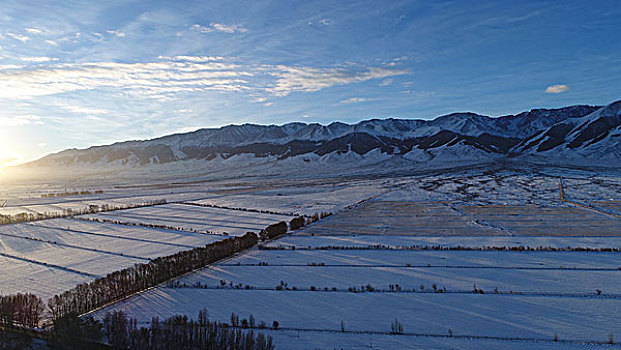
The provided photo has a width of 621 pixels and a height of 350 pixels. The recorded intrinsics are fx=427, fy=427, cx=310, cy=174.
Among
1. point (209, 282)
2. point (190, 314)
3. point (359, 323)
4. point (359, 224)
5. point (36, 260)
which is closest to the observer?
point (359, 323)

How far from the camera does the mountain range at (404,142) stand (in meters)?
72.1

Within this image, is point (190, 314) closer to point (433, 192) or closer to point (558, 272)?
point (558, 272)

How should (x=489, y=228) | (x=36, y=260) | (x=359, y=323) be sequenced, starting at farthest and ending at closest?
1. (x=489, y=228)
2. (x=36, y=260)
3. (x=359, y=323)

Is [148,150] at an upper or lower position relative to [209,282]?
upper

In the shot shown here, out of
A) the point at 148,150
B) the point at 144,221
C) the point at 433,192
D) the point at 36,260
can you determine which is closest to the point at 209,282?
the point at 36,260

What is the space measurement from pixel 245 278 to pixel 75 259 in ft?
15.9

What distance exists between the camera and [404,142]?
96.8 meters

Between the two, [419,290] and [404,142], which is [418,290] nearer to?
[419,290]

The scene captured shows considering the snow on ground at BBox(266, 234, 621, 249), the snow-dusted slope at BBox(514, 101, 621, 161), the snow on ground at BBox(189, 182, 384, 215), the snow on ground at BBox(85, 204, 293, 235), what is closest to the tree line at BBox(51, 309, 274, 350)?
the snow on ground at BBox(266, 234, 621, 249)

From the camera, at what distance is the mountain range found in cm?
7206

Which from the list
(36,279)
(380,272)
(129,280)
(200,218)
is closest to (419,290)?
(380,272)

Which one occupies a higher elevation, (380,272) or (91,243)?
(91,243)

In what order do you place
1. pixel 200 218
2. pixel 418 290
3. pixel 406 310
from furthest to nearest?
1. pixel 200 218
2. pixel 418 290
3. pixel 406 310

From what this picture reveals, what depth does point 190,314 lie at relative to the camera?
7.03 m
